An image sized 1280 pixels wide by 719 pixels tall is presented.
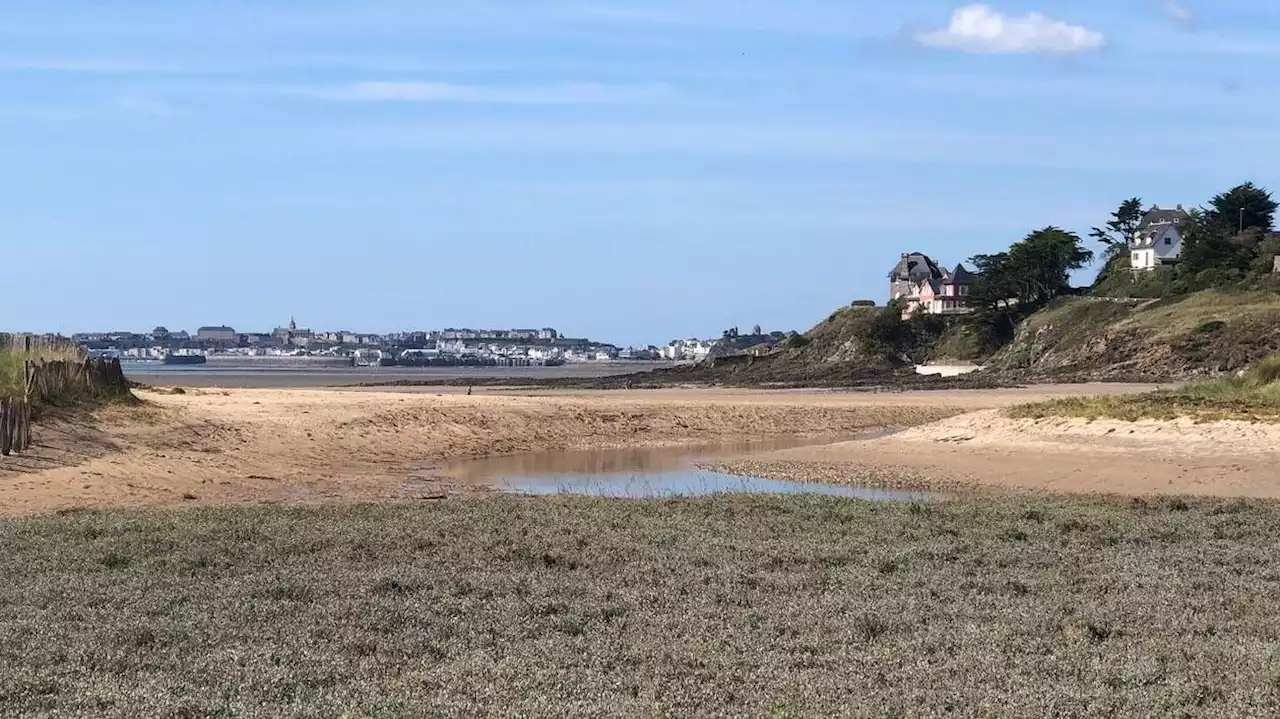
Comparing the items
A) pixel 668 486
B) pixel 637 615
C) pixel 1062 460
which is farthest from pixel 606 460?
pixel 637 615

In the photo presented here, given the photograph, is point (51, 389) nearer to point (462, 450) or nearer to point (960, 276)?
point (462, 450)

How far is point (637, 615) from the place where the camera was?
1204cm

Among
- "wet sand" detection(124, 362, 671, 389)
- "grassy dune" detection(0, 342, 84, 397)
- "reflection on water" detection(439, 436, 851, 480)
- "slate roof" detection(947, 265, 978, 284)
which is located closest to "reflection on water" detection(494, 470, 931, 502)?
"reflection on water" detection(439, 436, 851, 480)

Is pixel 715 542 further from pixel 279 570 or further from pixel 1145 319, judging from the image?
pixel 1145 319

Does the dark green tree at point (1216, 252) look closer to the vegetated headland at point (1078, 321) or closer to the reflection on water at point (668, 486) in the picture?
the vegetated headland at point (1078, 321)

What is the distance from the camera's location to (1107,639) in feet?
36.2

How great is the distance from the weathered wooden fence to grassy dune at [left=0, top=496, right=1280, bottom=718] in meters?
6.18

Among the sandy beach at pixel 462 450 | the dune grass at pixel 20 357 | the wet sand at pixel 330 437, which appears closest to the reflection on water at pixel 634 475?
the sandy beach at pixel 462 450

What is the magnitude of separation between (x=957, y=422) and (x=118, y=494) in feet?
71.9

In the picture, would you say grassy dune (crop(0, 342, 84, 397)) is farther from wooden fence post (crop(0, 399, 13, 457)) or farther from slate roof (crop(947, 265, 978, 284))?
slate roof (crop(947, 265, 978, 284))

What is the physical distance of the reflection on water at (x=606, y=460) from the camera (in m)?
30.2

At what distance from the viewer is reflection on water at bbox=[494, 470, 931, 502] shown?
24219mm

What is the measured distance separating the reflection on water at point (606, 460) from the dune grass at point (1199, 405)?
7112 millimetres

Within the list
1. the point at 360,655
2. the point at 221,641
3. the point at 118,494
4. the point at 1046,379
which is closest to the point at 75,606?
the point at 221,641
